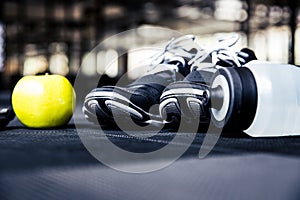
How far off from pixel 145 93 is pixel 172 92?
3.6 inches

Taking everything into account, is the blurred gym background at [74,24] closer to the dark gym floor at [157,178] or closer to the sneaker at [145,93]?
the sneaker at [145,93]

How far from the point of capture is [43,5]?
8156 millimetres

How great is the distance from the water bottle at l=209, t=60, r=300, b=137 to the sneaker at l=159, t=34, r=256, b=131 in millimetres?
32

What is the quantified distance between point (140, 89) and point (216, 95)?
20 cm

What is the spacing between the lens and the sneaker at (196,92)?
0.72m

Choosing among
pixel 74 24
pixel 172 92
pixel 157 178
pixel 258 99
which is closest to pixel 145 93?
pixel 172 92

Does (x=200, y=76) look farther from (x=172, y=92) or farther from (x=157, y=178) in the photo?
(x=157, y=178)

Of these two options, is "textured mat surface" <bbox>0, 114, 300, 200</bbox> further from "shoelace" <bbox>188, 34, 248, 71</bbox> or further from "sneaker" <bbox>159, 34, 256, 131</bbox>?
"shoelace" <bbox>188, 34, 248, 71</bbox>

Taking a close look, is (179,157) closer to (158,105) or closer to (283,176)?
(283,176)

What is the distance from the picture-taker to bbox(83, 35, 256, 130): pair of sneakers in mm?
744

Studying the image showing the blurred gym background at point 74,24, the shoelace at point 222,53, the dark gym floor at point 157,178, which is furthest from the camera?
the blurred gym background at point 74,24

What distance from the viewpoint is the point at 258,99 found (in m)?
0.64

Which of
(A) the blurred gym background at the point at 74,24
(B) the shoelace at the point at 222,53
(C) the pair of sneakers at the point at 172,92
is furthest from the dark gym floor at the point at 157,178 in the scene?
(A) the blurred gym background at the point at 74,24

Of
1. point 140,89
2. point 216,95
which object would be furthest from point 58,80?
point 216,95
